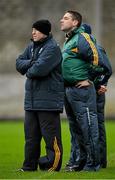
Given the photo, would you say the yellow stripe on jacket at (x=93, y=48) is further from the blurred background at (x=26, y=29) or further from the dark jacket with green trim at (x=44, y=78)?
the blurred background at (x=26, y=29)

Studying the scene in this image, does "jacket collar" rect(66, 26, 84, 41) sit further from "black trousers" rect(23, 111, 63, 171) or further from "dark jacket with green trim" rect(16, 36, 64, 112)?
"black trousers" rect(23, 111, 63, 171)

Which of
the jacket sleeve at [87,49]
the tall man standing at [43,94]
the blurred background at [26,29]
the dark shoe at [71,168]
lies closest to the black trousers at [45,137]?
the tall man standing at [43,94]

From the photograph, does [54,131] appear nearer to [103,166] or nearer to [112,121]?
[103,166]

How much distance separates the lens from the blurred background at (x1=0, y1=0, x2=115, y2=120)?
25984mm

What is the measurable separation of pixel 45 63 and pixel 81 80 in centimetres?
55

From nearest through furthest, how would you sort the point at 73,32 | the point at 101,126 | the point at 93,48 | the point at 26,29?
the point at 93,48 < the point at 73,32 < the point at 101,126 < the point at 26,29

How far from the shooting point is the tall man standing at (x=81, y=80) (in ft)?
39.5

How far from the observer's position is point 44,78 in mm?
11867

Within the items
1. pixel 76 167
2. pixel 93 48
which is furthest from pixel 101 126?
pixel 93 48

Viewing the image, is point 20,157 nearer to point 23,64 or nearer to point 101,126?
point 101,126

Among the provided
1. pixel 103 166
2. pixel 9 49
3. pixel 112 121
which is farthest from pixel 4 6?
pixel 103 166

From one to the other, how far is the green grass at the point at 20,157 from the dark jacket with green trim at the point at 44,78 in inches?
32.6

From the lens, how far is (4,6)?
1041 inches

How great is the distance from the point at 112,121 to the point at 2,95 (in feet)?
10.7
